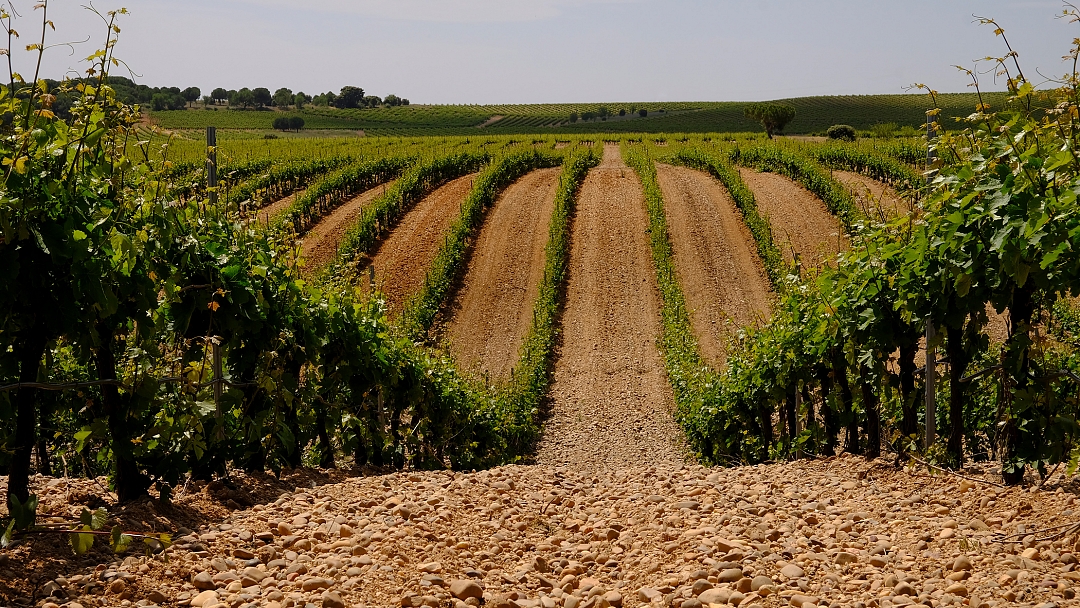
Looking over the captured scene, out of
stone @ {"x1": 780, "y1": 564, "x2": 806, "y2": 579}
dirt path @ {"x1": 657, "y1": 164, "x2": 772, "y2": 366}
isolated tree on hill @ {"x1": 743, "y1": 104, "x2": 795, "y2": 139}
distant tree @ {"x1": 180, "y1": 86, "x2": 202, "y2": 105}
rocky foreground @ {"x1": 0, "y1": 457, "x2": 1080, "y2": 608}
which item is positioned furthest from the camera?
distant tree @ {"x1": 180, "y1": 86, "x2": 202, "y2": 105}

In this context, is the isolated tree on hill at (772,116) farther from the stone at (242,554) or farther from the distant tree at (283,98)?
the distant tree at (283,98)

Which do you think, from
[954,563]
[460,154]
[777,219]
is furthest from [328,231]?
[954,563]

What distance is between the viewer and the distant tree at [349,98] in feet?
481

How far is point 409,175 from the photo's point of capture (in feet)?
113

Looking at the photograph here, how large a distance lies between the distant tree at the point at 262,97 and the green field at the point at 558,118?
14140 millimetres

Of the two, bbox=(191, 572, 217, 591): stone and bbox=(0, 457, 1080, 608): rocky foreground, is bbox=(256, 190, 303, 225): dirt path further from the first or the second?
bbox=(191, 572, 217, 591): stone

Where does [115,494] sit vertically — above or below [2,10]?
below

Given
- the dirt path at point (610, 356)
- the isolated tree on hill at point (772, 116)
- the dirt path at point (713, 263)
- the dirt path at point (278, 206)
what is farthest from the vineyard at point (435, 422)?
the isolated tree on hill at point (772, 116)

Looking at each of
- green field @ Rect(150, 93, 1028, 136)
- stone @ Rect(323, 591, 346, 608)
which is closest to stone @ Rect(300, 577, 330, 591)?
stone @ Rect(323, 591, 346, 608)

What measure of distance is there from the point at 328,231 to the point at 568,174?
12.4 m

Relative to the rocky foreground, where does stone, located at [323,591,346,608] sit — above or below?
above

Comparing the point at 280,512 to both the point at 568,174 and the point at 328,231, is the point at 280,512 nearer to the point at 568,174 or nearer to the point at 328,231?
the point at 328,231

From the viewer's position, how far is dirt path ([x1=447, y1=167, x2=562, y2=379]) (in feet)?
68.5

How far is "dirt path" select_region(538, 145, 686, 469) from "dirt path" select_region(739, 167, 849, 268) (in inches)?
177
